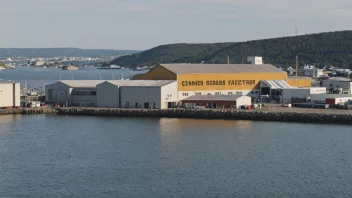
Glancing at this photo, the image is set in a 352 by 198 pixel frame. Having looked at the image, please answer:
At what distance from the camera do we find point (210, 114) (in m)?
15.6

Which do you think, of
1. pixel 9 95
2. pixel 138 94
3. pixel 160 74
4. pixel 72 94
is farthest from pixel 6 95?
pixel 160 74

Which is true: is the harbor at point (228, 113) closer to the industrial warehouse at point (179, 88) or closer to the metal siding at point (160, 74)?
the industrial warehouse at point (179, 88)

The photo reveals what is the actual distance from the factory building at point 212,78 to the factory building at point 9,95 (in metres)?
3.22

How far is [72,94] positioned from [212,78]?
3699 millimetres

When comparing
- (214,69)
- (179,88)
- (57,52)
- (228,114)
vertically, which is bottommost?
(228,114)

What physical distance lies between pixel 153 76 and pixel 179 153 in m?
7.43

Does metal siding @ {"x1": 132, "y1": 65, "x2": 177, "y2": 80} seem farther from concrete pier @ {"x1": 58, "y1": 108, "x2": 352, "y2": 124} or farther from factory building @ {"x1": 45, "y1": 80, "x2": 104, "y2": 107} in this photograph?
concrete pier @ {"x1": 58, "y1": 108, "x2": 352, "y2": 124}

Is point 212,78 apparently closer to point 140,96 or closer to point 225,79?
point 225,79

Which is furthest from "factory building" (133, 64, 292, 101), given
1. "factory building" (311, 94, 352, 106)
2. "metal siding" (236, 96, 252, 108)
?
"factory building" (311, 94, 352, 106)

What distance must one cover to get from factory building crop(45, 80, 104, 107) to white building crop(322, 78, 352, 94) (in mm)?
7118

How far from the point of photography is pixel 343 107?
1641 centimetres

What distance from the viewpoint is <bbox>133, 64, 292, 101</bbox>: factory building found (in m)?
17.3

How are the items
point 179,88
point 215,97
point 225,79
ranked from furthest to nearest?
point 225,79 < point 179,88 < point 215,97

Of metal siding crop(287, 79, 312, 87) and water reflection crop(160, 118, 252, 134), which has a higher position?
metal siding crop(287, 79, 312, 87)
